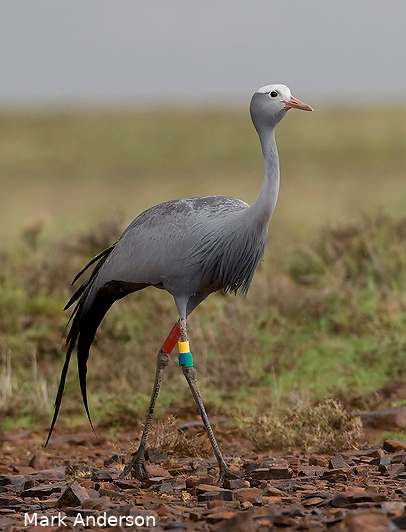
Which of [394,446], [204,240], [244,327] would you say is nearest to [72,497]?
[204,240]

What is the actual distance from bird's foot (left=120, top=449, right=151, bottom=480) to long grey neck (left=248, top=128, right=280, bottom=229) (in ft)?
5.31

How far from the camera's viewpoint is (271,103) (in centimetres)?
481

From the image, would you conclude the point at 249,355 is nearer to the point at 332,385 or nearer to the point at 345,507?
the point at 332,385

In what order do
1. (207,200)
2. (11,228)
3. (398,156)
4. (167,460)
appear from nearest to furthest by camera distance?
(207,200) → (167,460) → (11,228) → (398,156)

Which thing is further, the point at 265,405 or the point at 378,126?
the point at 378,126

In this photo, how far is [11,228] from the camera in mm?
16281

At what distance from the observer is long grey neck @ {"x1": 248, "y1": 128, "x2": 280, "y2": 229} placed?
478 centimetres

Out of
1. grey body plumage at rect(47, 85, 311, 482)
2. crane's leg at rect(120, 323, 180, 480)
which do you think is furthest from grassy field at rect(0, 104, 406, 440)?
grey body plumage at rect(47, 85, 311, 482)

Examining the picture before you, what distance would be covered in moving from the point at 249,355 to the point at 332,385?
2.83 feet

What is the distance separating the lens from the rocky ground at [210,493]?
12.7ft

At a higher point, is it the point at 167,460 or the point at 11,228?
the point at 11,228

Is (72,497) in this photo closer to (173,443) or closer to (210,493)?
(210,493)

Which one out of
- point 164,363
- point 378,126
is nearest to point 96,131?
point 378,126

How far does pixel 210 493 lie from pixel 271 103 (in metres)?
2.17
